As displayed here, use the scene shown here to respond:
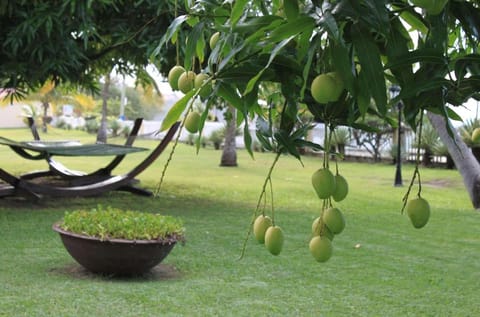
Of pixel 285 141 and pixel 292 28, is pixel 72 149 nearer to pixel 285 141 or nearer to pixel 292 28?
pixel 285 141

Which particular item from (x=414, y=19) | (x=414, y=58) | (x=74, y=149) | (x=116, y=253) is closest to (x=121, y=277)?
(x=116, y=253)

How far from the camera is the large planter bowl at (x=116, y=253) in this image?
3982 mm

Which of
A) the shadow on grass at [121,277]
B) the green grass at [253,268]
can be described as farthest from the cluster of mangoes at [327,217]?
the shadow on grass at [121,277]

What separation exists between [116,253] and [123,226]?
0.54 feet

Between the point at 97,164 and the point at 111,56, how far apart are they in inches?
278

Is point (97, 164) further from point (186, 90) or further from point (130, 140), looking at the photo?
point (186, 90)

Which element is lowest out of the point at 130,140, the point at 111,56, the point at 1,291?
the point at 1,291

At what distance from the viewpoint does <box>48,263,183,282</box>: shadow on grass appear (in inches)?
166

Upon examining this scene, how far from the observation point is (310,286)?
4219 millimetres

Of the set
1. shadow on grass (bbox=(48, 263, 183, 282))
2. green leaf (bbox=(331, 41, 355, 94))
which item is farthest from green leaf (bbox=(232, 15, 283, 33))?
shadow on grass (bbox=(48, 263, 183, 282))

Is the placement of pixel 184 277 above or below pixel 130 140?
below

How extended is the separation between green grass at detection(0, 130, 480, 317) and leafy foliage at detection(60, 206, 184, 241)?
0.30m

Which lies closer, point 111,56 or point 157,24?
point 157,24

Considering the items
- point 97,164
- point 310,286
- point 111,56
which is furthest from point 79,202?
point 97,164
